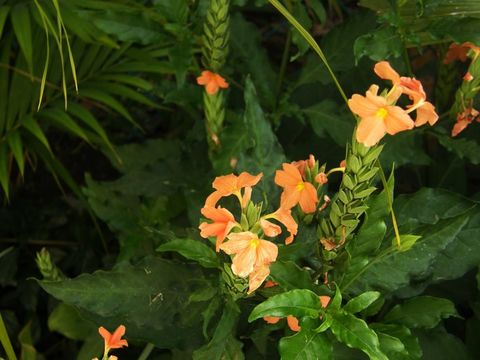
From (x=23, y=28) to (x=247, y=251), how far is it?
3.20 feet

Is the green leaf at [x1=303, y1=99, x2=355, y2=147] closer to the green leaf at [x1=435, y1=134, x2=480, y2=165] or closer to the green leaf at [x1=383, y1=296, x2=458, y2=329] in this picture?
the green leaf at [x1=435, y1=134, x2=480, y2=165]

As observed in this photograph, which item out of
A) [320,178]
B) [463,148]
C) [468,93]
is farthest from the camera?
[463,148]

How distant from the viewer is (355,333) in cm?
100

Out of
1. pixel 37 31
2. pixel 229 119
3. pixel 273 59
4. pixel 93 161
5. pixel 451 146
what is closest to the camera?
pixel 451 146

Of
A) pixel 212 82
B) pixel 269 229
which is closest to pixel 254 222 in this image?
pixel 269 229

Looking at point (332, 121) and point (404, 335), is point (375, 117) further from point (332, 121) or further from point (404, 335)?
point (332, 121)

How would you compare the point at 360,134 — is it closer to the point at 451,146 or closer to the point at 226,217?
the point at 226,217

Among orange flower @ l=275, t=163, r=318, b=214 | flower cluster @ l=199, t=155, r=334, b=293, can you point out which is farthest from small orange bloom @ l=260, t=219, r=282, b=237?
orange flower @ l=275, t=163, r=318, b=214

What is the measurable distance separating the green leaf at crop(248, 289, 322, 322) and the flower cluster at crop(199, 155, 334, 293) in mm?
35

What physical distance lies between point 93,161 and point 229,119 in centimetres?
83

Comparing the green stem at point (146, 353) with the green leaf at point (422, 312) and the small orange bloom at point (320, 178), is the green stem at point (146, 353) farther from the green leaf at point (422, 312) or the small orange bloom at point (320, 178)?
the small orange bloom at point (320, 178)

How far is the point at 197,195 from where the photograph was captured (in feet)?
4.50

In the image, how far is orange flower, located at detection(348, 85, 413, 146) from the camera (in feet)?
2.81

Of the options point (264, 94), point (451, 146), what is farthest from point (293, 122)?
point (451, 146)
